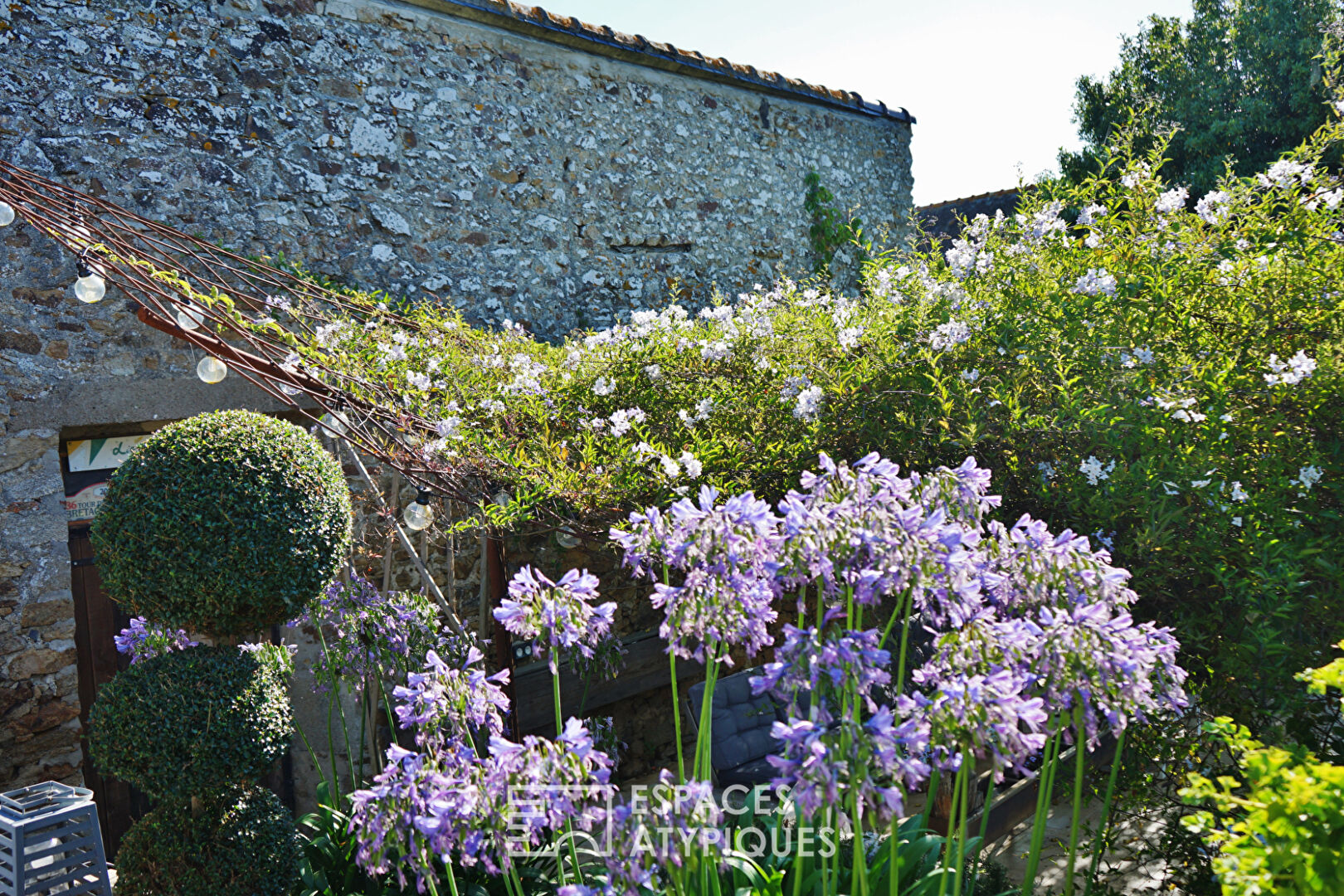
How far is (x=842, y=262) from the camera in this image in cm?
713

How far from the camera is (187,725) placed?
2521 millimetres

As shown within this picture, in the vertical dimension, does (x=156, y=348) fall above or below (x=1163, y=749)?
above

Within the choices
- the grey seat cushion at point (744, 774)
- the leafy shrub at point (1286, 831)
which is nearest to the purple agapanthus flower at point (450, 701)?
the leafy shrub at point (1286, 831)

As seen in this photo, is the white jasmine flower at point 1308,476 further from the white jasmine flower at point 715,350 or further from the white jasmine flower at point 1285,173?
the white jasmine flower at point 715,350

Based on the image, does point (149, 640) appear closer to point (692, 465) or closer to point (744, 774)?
point (692, 465)

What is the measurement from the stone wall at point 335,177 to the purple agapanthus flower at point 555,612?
305cm

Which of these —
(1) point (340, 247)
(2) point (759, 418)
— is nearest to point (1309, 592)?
(2) point (759, 418)

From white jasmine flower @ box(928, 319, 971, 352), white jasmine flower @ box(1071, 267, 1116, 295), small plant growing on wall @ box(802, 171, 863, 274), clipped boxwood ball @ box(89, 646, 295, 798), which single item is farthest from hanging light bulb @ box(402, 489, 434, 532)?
small plant growing on wall @ box(802, 171, 863, 274)

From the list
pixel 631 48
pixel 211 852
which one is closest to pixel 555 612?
pixel 211 852

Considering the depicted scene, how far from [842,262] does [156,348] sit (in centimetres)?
510

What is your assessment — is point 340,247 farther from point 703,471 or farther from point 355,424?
point 703,471

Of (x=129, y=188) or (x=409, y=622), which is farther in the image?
(x=129, y=188)

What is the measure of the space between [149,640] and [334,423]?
3.58 feet

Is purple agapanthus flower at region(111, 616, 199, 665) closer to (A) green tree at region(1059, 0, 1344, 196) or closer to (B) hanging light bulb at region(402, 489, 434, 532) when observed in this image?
(B) hanging light bulb at region(402, 489, 434, 532)
